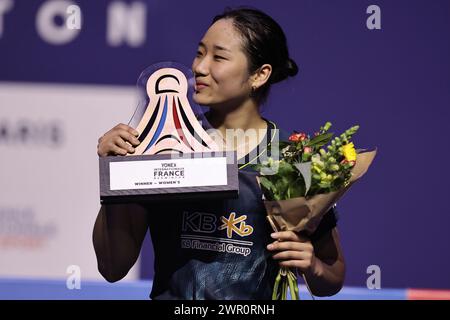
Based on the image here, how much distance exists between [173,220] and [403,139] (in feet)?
4.42

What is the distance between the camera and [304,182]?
1914mm

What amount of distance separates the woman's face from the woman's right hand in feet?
0.76

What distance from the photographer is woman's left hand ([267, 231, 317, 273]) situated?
6.23 feet

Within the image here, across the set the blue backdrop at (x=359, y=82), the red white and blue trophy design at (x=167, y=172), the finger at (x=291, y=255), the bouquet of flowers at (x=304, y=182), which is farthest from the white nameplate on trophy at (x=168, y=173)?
the blue backdrop at (x=359, y=82)

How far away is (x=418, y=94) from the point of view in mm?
3076

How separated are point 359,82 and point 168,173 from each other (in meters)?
1.39

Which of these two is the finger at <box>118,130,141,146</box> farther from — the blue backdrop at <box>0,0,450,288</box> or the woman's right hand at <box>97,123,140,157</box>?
the blue backdrop at <box>0,0,450,288</box>

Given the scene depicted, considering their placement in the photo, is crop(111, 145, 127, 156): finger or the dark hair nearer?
crop(111, 145, 127, 156): finger

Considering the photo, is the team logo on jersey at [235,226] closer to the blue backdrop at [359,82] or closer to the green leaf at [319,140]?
the green leaf at [319,140]

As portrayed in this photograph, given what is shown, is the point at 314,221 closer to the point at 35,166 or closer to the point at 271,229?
the point at 271,229

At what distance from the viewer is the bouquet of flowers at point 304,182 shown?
1896 millimetres

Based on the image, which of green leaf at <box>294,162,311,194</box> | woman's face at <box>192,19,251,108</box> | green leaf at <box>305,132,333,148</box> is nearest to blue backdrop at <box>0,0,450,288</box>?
woman's face at <box>192,19,251,108</box>

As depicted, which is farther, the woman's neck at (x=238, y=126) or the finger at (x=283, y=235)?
the woman's neck at (x=238, y=126)
